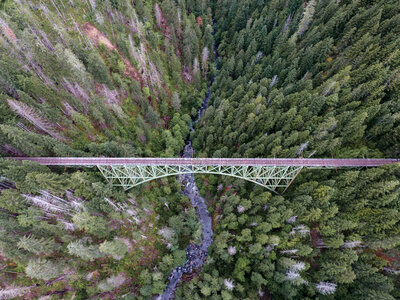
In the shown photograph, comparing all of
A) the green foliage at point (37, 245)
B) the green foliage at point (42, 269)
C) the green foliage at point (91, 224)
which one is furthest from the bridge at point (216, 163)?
the green foliage at point (42, 269)

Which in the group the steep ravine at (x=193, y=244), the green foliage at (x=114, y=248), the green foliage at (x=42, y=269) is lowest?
the steep ravine at (x=193, y=244)

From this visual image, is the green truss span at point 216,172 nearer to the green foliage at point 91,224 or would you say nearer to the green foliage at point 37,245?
the green foliage at point 91,224

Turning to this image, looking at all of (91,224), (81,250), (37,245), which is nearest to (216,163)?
(91,224)

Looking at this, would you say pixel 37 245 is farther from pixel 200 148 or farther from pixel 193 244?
pixel 200 148

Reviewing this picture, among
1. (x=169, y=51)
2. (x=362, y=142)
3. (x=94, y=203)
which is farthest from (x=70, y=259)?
(x=362, y=142)

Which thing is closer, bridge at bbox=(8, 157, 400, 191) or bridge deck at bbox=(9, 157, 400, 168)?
bridge at bbox=(8, 157, 400, 191)

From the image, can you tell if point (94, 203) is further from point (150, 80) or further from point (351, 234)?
point (351, 234)

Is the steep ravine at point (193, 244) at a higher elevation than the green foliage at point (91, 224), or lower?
lower

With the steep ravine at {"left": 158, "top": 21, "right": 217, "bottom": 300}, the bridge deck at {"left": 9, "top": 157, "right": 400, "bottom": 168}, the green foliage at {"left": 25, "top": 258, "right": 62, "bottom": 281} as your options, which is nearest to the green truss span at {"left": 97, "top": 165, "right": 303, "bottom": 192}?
the bridge deck at {"left": 9, "top": 157, "right": 400, "bottom": 168}

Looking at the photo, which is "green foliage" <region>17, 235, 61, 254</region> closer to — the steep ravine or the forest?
the forest
